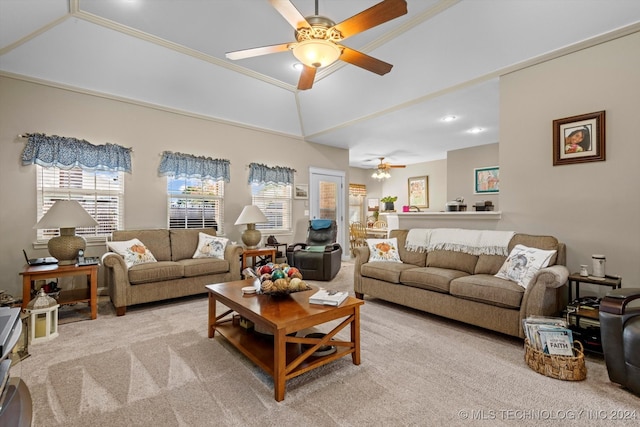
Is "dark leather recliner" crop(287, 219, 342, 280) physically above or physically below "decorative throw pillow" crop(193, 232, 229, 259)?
below

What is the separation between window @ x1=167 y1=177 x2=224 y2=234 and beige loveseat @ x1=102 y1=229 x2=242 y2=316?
471 millimetres

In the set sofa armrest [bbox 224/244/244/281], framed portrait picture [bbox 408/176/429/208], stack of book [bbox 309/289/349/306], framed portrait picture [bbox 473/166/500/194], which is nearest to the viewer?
stack of book [bbox 309/289/349/306]

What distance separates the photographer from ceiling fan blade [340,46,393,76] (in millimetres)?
2551

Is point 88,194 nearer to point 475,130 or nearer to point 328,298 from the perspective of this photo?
point 328,298

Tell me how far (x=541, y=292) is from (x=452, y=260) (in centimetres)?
112

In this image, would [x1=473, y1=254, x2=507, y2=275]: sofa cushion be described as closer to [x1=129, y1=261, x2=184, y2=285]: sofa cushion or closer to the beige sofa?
the beige sofa

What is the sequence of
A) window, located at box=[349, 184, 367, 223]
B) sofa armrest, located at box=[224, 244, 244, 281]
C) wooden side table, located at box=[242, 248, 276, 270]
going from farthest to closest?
window, located at box=[349, 184, 367, 223]
wooden side table, located at box=[242, 248, 276, 270]
sofa armrest, located at box=[224, 244, 244, 281]

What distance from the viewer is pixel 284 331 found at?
177 centimetres

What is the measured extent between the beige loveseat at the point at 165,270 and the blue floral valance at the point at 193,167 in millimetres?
939

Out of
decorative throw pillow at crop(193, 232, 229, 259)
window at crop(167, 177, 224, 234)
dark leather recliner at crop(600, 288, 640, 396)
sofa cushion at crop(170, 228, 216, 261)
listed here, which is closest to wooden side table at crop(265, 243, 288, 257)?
window at crop(167, 177, 224, 234)

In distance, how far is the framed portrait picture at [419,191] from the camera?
28.8ft

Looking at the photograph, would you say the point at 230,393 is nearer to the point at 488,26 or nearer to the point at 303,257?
the point at 303,257

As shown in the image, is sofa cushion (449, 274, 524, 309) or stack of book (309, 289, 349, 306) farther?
sofa cushion (449, 274, 524, 309)

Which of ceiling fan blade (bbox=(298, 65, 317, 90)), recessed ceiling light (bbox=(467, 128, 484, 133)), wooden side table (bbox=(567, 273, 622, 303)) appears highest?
recessed ceiling light (bbox=(467, 128, 484, 133))
